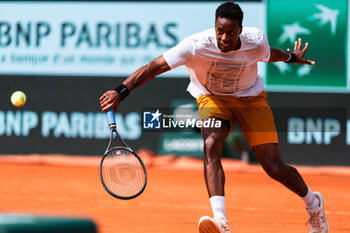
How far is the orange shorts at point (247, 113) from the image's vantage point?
4.15m

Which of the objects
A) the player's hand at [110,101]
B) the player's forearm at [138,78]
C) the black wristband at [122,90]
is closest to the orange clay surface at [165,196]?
the player's hand at [110,101]

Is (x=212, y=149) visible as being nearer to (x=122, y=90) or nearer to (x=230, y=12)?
(x=122, y=90)

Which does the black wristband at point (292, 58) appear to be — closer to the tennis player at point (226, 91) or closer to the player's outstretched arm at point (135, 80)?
the tennis player at point (226, 91)

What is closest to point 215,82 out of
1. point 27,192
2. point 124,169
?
point 124,169

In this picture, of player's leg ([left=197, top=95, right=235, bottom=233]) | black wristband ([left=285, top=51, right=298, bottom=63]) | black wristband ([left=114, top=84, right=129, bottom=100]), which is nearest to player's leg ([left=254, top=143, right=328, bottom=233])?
player's leg ([left=197, top=95, right=235, bottom=233])

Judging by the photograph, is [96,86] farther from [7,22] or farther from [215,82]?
[215,82]

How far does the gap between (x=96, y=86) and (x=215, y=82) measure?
5.43 m

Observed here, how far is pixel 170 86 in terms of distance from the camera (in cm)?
929

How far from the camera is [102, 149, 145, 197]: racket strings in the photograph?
13.4ft

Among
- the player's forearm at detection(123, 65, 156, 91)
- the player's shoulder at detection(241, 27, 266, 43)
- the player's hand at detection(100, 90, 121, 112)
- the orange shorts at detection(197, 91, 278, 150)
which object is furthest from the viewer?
the orange shorts at detection(197, 91, 278, 150)

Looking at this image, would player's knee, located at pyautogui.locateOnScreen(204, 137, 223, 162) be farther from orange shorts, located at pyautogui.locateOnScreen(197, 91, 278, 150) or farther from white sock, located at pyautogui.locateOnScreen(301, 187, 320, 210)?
white sock, located at pyautogui.locateOnScreen(301, 187, 320, 210)

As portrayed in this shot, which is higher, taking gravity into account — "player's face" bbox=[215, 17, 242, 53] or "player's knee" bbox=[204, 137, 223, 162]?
"player's face" bbox=[215, 17, 242, 53]

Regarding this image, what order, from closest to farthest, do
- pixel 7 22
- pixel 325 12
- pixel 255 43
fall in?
pixel 255 43 → pixel 325 12 → pixel 7 22

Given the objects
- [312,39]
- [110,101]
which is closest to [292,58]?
[110,101]
